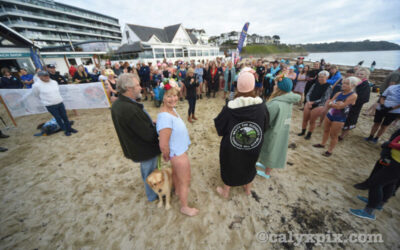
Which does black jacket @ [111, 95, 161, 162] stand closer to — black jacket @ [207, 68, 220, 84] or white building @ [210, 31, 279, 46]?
black jacket @ [207, 68, 220, 84]

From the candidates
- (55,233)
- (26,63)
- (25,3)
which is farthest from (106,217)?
(25,3)

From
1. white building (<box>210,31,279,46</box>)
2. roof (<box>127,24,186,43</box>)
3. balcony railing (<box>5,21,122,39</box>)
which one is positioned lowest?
roof (<box>127,24,186,43</box>)

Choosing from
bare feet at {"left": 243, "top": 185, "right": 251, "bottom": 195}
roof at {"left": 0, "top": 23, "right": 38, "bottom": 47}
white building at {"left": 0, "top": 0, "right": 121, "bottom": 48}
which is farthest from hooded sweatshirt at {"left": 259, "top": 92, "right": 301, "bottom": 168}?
white building at {"left": 0, "top": 0, "right": 121, "bottom": 48}

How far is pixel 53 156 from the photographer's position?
3.78 meters

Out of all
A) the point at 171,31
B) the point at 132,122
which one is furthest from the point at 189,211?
the point at 171,31

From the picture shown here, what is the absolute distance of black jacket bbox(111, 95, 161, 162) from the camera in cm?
158

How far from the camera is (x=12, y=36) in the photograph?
30.7 feet

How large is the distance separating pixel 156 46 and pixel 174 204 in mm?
26221

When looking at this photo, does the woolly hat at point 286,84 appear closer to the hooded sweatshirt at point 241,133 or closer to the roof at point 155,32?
the hooded sweatshirt at point 241,133

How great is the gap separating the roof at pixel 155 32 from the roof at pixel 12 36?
20111 mm

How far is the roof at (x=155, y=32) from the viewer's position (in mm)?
27391

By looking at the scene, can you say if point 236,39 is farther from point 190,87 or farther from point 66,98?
point 66,98

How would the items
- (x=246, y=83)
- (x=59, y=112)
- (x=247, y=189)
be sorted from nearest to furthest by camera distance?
(x=246, y=83)
(x=247, y=189)
(x=59, y=112)

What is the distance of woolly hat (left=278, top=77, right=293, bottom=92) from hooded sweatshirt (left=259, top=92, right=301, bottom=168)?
96mm
